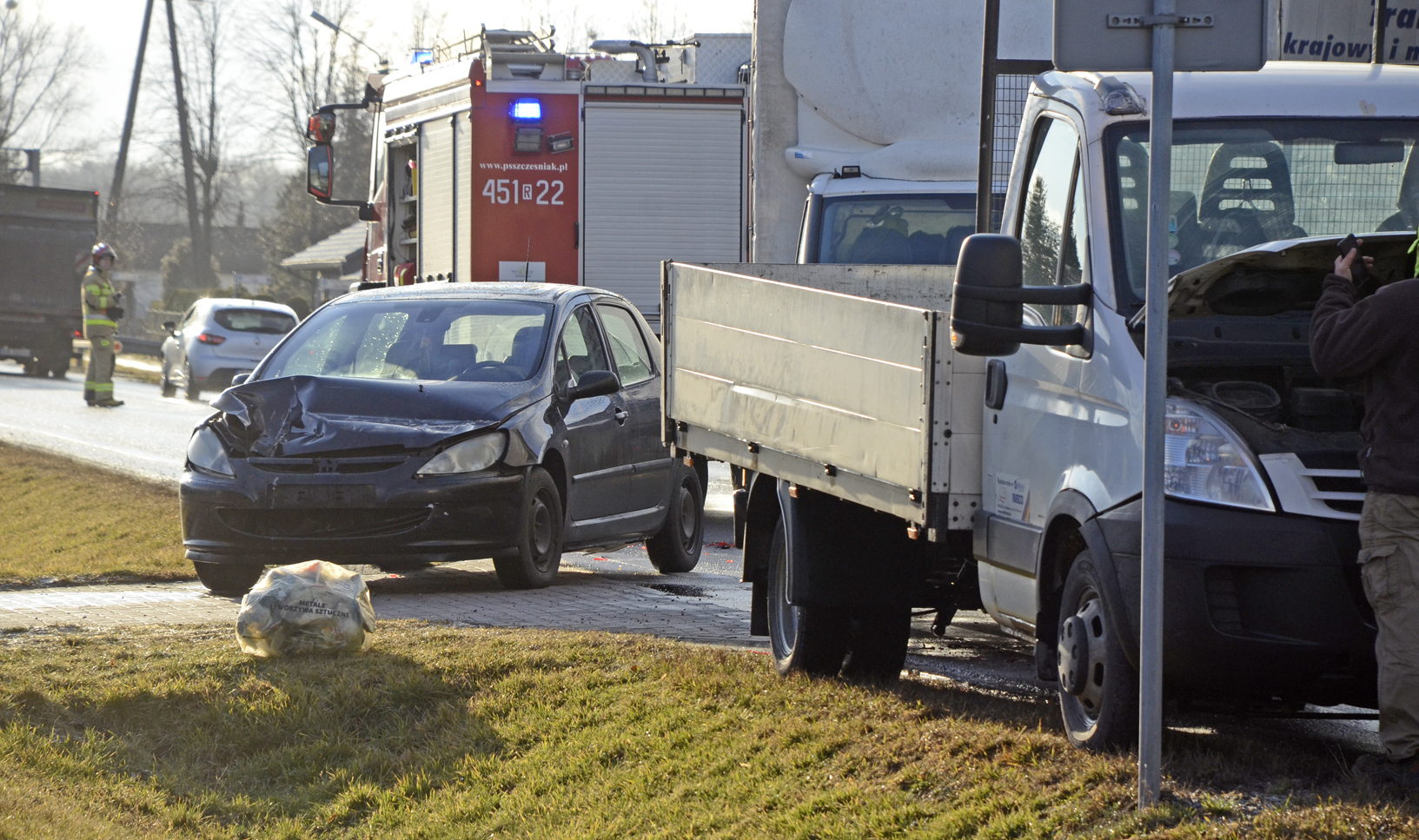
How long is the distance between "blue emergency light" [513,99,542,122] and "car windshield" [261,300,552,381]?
5198 millimetres

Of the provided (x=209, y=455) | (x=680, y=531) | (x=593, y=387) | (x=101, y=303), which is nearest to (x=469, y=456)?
(x=593, y=387)

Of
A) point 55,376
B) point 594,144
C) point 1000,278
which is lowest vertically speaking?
point 55,376

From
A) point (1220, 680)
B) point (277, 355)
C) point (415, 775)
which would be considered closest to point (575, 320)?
point (277, 355)

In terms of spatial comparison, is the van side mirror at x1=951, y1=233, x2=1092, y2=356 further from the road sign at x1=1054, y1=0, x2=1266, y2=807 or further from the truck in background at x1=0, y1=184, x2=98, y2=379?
the truck in background at x1=0, y1=184, x2=98, y2=379

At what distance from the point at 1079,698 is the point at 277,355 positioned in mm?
6410

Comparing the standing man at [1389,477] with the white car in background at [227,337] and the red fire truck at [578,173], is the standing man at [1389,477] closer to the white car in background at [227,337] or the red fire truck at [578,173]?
the red fire truck at [578,173]

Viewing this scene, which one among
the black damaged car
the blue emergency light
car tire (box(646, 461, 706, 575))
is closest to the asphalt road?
car tire (box(646, 461, 706, 575))

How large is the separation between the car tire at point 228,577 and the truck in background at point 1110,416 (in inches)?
150

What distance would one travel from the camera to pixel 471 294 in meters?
10.8

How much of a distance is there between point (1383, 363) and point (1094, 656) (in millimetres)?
1080

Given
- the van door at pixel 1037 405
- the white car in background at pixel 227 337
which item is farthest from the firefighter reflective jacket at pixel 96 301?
the van door at pixel 1037 405

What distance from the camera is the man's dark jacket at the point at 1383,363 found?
14.7 ft

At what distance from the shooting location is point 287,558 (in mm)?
9312

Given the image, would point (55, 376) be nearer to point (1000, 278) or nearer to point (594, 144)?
point (594, 144)
